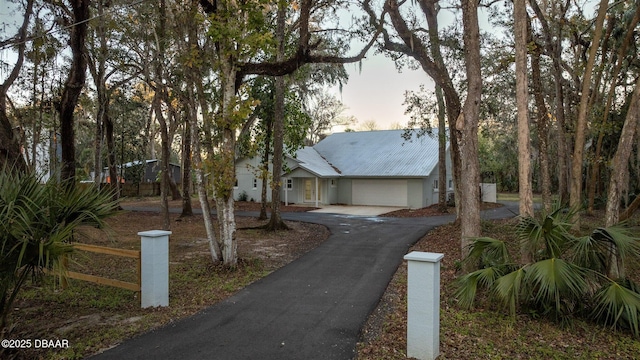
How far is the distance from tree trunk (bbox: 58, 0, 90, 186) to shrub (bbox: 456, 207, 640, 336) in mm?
9530

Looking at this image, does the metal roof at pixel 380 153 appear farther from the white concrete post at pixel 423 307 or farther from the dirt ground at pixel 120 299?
the white concrete post at pixel 423 307

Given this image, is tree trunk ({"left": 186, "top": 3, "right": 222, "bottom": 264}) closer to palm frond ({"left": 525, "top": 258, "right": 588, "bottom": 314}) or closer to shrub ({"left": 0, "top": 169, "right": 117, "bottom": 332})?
shrub ({"left": 0, "top": 169, "right": 117, "bottom": 332})

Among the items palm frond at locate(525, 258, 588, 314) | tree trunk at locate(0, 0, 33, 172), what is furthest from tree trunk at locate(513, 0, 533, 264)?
tree trunk at locate(0, 0, 33, 172)

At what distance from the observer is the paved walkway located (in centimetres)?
418

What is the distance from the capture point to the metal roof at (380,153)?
74.1ft

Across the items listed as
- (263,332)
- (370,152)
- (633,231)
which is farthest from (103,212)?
(370,152)

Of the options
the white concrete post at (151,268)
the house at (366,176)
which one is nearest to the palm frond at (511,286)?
the white concrete post at (151,268)

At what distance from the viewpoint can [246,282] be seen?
7.00m

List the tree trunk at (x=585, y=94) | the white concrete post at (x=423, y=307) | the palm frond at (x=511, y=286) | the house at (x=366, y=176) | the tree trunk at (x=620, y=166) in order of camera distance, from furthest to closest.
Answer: the house at (x=366, y=176)
the tree trunk at (x=585, y=94)
the tree trunk at (x=620, y=166)
the palm frond at (x=511, y=286)
the white concrete post at (x=423, y=307)

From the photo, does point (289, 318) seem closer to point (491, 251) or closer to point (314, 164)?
point (491, 251)

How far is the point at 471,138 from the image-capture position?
707cm

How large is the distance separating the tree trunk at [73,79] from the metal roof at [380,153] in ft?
49.5

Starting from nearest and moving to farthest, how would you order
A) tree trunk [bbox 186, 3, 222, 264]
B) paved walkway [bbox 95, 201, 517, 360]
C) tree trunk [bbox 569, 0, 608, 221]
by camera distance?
1. paved walkway [bbox 95, 201, 517, 360]
2. tree trunk [bbox 186, 3, 222, 264]
3. tree trunk [bbox 569, 0, 608, 221]

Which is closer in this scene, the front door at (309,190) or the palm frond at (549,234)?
the palm frond at (549,234)
